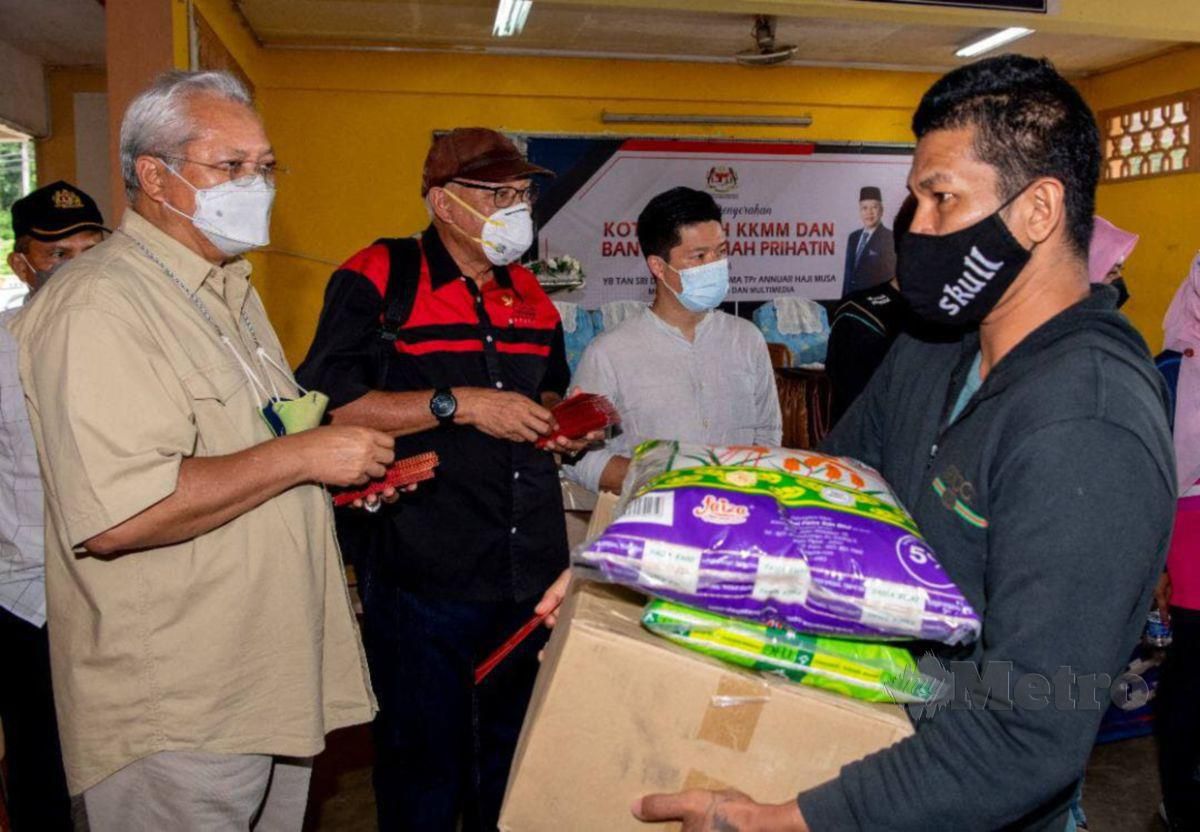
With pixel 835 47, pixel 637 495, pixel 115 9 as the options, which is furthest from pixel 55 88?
pixel 637 495

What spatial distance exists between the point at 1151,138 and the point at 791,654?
7618 millimetres

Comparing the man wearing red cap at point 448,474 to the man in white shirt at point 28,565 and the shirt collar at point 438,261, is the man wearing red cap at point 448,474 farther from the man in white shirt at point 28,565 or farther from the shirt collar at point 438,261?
the man in white shirt at point 28,565

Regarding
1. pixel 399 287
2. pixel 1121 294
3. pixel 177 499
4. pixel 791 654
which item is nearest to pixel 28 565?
pixel 177 499

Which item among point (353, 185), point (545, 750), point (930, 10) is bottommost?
point (545, 750)

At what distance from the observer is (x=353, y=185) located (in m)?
6.71

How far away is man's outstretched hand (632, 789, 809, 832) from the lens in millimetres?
1055

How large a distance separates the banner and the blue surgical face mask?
4.14m

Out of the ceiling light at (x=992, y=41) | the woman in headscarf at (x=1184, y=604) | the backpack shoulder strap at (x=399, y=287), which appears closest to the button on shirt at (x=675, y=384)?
the backpack shoulder strap at (x=399, y=287)

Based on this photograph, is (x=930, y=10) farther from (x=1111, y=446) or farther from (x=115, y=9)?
(x=1111, y=446)

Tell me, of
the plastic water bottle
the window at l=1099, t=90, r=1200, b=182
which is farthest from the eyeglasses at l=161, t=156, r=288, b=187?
the window at l=1099, t=90, r=1200, b=182

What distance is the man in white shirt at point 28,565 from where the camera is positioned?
2.05 metres

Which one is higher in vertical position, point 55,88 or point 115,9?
point 55,88

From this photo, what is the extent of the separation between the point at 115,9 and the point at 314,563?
2949mm

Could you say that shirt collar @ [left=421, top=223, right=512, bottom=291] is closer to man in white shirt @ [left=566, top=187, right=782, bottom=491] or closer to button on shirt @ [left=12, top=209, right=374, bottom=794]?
man in white shirt @ [left=566, top=187, right=782, bottom=491]
